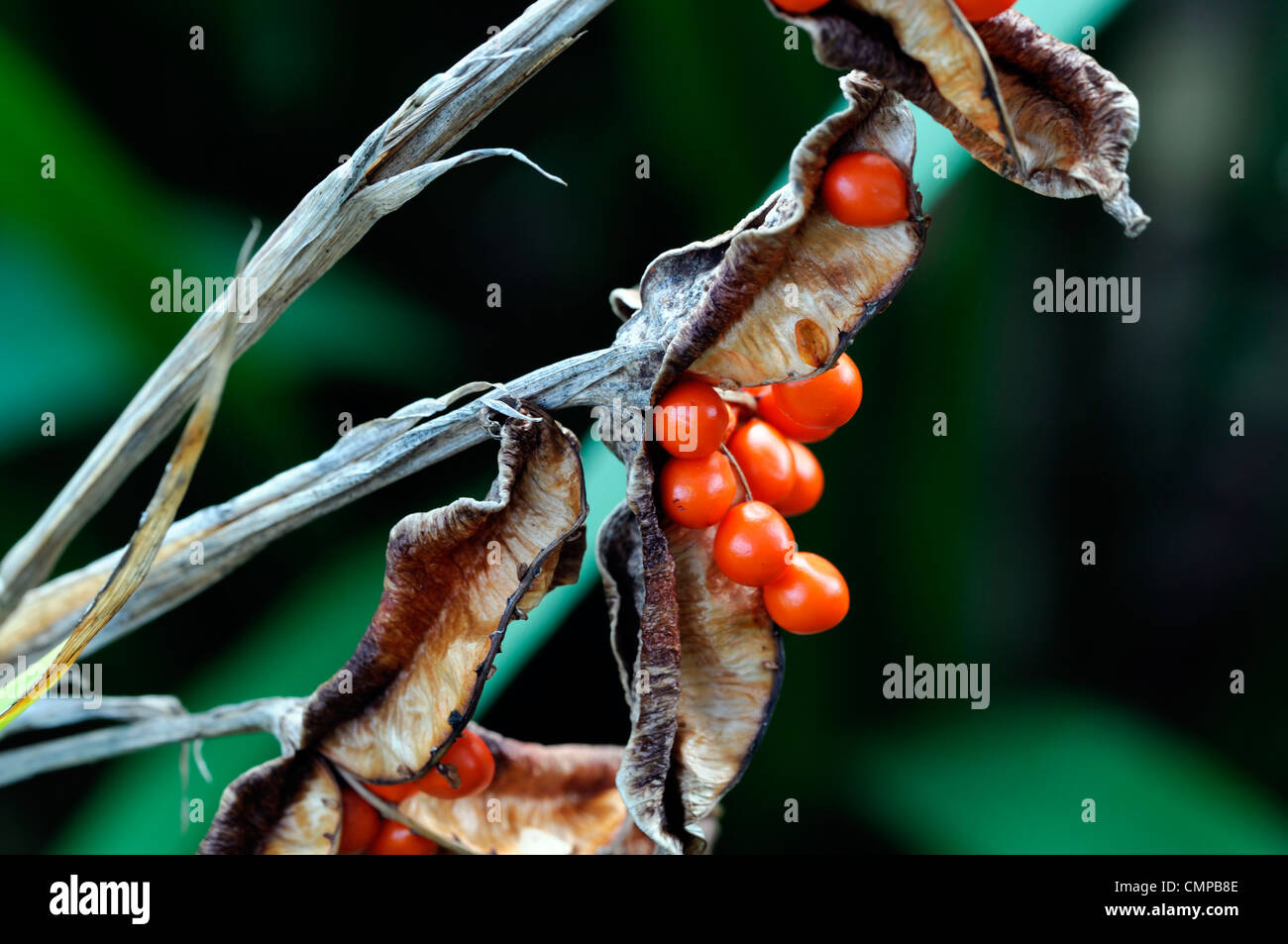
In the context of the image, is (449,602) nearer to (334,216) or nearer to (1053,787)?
(334,216)

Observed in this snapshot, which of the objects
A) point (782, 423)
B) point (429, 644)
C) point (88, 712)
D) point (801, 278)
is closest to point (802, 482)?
point (782, 423)

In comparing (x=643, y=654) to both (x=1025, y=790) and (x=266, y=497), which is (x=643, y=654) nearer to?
(x=266, y=497)

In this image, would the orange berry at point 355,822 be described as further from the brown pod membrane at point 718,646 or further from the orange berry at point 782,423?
the orange berry at point 782,423

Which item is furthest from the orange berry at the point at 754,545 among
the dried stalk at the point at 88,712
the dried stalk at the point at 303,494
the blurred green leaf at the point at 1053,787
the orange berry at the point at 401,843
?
the blurred green leaf at the point at 1053,787

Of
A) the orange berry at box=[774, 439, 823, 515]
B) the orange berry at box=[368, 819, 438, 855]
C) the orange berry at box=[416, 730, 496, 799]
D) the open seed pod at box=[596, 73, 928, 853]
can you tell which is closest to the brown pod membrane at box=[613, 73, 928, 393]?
the open seed pod at box=[596, 73, 928, 853]

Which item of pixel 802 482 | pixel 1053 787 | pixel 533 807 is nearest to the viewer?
pixel 802 482

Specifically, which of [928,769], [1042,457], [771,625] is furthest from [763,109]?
[928,769]
